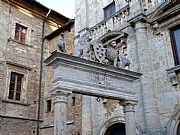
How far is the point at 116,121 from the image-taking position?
8.59m

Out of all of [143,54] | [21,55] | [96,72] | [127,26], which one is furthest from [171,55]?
[21,55]

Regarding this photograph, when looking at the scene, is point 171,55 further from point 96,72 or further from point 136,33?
point 96,72

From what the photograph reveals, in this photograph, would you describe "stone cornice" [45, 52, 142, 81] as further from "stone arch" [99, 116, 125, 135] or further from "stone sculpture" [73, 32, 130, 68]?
"stone arch" [99, 116, 125, 135]

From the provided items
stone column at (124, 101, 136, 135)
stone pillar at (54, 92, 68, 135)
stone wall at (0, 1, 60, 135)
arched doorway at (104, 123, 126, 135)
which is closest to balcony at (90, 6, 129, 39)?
arched doorway at (104, 123, 126, 135)

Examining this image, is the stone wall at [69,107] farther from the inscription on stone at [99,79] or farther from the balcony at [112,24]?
the inscription on stone at [99,79]

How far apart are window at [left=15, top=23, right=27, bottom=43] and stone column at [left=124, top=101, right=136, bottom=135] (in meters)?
8.93

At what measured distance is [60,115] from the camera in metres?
5.23

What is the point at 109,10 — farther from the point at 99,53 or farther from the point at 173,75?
the point at 99,53

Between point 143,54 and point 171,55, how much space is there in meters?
A: 0.91

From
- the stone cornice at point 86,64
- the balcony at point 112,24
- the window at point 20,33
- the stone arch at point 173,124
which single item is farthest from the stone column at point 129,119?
the window at point 20,33

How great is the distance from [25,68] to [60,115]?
8.47 metres

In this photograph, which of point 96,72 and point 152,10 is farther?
point 152,10

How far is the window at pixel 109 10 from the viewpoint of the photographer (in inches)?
430

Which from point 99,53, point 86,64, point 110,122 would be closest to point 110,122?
point 110,122
